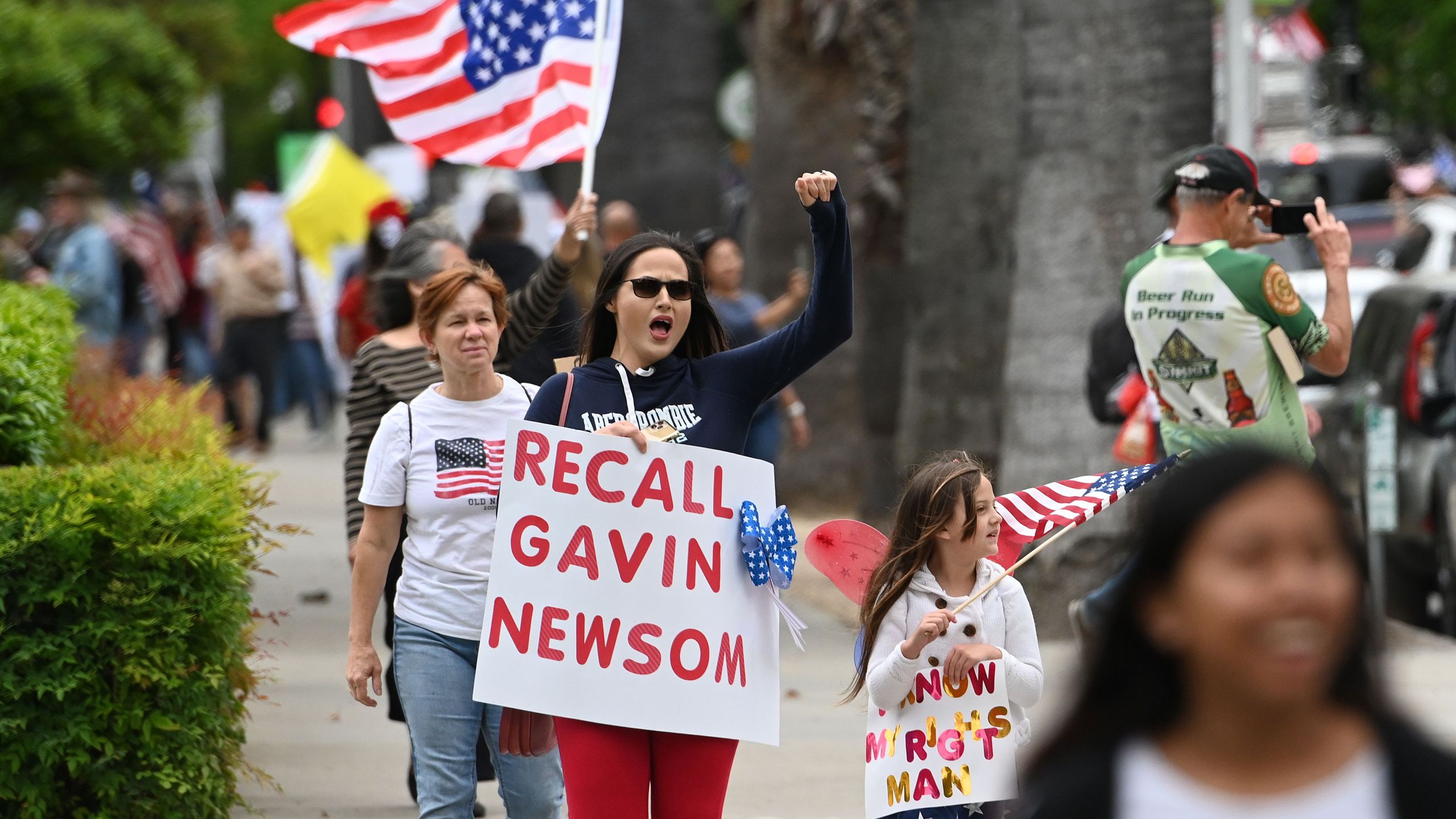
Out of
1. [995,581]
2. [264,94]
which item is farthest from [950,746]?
[264,94]

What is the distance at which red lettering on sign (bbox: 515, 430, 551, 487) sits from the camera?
4422 millimetres

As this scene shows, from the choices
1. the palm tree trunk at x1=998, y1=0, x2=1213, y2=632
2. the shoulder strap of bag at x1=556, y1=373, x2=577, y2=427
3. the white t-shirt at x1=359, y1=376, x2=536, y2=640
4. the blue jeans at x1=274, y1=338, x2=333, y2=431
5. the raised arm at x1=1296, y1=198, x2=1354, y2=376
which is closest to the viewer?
the shoulder strap of bag at x1=556, y1=373, x2=577, y2=427

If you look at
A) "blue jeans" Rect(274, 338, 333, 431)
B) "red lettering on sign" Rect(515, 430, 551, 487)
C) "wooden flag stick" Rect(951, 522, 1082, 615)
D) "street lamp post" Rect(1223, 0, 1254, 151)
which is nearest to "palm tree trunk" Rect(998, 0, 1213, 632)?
"street lamp post" Rect(1223, 0, 1254, 151)

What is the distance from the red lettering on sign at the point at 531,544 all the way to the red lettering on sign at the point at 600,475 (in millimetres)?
134

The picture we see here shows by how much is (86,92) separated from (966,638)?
2009 centimetres

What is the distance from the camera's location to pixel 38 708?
207 inches

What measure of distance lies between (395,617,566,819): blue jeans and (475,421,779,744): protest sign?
334 millimetres

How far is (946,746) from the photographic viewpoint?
4.34 metres

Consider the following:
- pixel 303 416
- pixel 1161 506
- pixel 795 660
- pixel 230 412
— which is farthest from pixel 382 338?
pixel 303 416

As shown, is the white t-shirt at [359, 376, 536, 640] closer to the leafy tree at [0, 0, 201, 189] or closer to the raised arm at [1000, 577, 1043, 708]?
the raised arm at [1000, 577, 1043, 708]

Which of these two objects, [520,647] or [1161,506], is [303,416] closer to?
[520,647]

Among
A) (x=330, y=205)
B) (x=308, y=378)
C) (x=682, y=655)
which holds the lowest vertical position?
(x=308, y=378)

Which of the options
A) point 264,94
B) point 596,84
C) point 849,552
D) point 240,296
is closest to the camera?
point 849,552

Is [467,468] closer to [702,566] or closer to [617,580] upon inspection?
[617,580]
